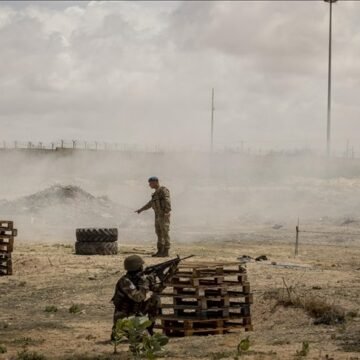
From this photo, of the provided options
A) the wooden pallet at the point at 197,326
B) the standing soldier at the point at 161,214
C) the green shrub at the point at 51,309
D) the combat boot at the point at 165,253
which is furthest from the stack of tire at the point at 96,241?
the wooden pallet at the point at 197,326

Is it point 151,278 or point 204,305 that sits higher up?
point 151,278

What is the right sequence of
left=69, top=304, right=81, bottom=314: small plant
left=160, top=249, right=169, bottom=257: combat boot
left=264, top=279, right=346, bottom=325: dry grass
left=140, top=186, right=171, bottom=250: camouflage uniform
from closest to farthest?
left=264, top=279, right=346, bottom=325: dry grass
left=69, top=304, right=81, bottom=314: small plant
left=160, top=249, right=169, bottom=257: combat boot
left=140, top=186, right=171, bottom=250: camouflage uniform

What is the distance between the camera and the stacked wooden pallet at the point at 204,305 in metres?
12.2

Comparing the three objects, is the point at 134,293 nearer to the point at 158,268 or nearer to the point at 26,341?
the point at 158,268

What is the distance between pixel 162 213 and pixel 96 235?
7.01ft

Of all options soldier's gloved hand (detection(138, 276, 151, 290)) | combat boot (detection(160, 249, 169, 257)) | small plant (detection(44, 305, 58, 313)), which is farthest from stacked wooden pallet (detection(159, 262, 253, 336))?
combat boot (detection(160, 249, 169, 257))

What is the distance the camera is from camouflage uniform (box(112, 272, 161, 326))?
1135 cm

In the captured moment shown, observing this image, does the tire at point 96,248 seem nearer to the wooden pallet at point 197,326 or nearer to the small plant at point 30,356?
the wooden pallet at point 197,326

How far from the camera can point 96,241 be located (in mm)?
22906

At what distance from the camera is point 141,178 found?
69.8 m

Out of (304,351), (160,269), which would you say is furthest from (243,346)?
(160,269)

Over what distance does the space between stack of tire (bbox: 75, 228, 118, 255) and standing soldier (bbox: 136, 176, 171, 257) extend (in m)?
1.44

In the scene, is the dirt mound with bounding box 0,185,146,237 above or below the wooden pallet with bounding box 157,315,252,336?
above

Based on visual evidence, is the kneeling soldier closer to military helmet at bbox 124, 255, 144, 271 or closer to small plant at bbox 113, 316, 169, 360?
Answer: military helmet at bbox 124, 255, 144, 271
